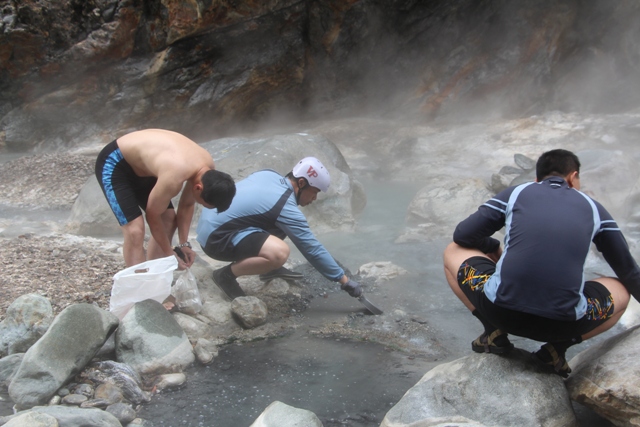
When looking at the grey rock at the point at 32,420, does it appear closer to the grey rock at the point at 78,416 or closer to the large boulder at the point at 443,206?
the grey rock at the point at 78,416

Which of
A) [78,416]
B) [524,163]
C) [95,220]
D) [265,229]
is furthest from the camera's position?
[524,163]

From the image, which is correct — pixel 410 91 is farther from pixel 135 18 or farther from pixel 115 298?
pixel 115 298

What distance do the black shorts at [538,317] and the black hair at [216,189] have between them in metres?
1.31

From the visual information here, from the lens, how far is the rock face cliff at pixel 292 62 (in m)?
7.93

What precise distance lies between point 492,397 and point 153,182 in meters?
2.22

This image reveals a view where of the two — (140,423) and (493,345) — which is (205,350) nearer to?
(140,423)

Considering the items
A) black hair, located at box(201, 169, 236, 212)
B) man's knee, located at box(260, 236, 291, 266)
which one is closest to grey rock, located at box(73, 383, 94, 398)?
black hair, located at box(201, 169, 236, 212)

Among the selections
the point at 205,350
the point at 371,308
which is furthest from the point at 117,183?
the point at 371,308

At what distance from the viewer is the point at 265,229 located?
11.2 ft

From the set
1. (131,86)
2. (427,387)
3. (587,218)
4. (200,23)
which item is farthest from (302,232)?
(131,86)

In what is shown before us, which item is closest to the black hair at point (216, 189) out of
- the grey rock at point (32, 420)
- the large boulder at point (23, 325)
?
the large boulder at point (23, 325)

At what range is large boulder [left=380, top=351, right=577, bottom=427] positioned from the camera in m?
2.08

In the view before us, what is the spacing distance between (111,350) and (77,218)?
9.21 ft

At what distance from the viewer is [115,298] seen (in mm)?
2861
